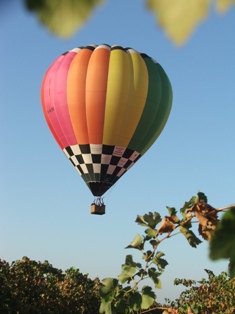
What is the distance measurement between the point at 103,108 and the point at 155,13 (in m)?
27.1

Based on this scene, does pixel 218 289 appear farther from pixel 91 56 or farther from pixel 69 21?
pixel 69 21

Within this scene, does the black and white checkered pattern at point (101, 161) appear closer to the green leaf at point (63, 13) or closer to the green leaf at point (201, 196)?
the green leaf at point (201, 196)

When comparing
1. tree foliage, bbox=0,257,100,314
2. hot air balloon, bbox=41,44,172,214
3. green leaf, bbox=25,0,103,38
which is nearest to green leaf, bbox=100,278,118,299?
green leaf, bbox=25,0,103,38

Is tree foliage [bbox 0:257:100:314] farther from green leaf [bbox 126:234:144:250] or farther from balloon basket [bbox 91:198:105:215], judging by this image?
green leaf [bbox 126:234:144:250]

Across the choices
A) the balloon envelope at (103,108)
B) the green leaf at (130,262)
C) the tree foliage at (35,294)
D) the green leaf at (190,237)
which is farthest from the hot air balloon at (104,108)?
the green leaf at (190,237)

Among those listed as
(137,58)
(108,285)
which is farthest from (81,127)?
(108,285)

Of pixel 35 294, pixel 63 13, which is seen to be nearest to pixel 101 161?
pixel 35 294

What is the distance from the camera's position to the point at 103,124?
27.5m

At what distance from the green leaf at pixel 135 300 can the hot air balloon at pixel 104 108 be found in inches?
Answer: 944

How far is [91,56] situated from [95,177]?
6.90 metres

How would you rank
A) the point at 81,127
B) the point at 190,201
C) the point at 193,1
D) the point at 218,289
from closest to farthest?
the point at 193,1, the point at 190,201, the point at 218,289, the point at 81,127

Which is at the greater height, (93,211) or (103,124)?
(103,124)

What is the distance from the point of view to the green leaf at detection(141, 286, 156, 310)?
314 centimetres

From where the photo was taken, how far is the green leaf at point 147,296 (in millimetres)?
3139
